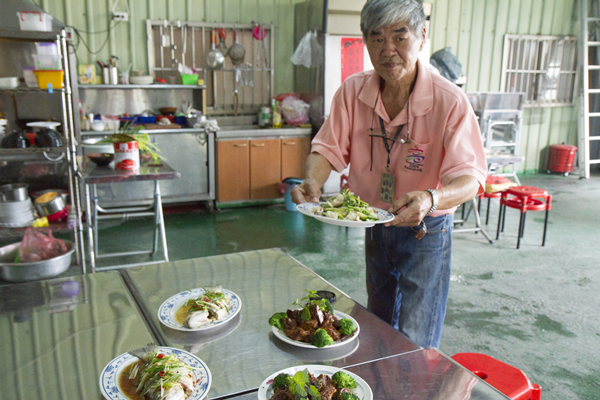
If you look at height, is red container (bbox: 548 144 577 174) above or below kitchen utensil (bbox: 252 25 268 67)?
Result: below

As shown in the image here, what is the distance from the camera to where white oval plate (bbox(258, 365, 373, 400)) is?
1.05 meters

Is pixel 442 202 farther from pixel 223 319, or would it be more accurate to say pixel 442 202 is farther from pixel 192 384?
pixel 192 384

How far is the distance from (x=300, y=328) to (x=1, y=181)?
13.0ft

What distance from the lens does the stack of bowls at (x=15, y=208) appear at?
3.63m

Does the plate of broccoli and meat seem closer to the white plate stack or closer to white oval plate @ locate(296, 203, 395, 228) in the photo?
white oval plate @ locate(296, 203, 395, 228)

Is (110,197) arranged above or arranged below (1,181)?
below

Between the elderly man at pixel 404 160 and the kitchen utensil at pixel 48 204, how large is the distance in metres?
2.75

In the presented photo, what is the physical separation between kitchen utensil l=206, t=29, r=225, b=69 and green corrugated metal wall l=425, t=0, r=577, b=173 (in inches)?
138

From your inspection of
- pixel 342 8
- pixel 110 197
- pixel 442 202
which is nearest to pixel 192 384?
pixel 442 202

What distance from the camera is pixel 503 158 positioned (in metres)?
4.82

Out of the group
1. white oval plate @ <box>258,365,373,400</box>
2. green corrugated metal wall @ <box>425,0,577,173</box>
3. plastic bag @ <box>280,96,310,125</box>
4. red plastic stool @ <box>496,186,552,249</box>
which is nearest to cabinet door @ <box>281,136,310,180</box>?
plastic bag @ <box>280,96,310,125</box>

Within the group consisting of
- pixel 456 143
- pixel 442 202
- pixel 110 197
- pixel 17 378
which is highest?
pixel 456 143

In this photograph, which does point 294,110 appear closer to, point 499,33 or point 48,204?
point 48,204

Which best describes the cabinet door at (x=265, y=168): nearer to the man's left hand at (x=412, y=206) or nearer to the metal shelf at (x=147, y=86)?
the metal shelf at (x=147, y=86)
